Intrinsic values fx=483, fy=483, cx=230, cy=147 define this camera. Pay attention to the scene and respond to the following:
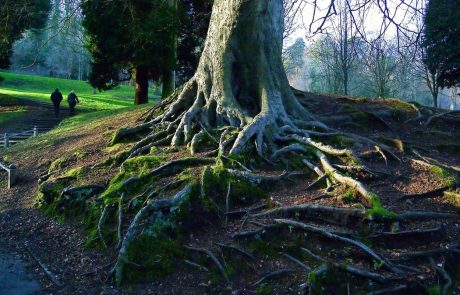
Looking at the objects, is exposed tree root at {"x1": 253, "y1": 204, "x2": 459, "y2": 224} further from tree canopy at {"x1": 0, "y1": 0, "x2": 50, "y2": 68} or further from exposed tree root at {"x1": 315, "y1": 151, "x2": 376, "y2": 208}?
tree canopy at {"x1": 0, "y1": 0, "x2": 50, "y2": 68}

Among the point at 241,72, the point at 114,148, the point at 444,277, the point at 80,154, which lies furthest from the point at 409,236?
the point at 80,154

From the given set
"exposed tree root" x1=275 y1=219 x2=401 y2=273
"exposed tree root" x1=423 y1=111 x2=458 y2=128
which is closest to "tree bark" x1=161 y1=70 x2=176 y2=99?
"exposed tree root" x1=423 y1=111 x2=458 y2=128

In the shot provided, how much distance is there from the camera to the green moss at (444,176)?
7090 millimetres

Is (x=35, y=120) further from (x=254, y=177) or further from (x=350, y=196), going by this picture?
(x=350, y=196)

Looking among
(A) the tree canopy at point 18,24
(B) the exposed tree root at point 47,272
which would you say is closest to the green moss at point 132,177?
(B) the exposed tree root at point 47,272

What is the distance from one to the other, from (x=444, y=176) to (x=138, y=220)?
4.59 m

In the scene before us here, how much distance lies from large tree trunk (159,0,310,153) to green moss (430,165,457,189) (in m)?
2.90

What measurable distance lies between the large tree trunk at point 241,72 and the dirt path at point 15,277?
3731 millimetres

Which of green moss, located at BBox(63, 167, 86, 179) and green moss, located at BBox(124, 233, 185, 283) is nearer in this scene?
green moss, located at BBox(124, 233, 185, 283)

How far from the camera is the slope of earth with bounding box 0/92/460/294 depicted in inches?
225

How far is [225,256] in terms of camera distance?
6.19 m

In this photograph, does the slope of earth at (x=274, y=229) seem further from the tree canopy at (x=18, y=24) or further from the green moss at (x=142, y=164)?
the tree canopy at (x=18, y=24)

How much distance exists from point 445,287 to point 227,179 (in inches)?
133

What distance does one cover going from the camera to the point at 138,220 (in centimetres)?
662
